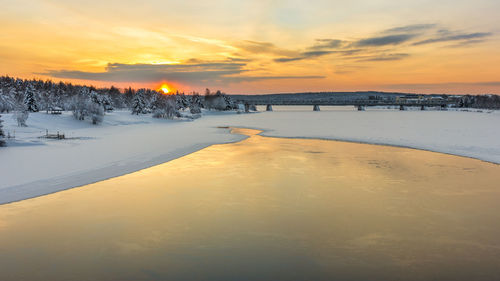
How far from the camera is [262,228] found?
1236cm

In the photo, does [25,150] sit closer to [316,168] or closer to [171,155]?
[171,155]

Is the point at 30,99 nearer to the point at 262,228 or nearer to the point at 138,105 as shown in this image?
the point at 138,105

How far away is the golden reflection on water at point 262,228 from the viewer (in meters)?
9.27

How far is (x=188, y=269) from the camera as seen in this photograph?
30.4 ft

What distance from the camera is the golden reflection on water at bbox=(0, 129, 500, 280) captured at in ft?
30.4

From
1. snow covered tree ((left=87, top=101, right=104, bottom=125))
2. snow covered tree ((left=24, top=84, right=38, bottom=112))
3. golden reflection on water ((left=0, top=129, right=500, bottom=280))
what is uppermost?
snow covered tree ((left=24, top=84, right=38, bottom=112))

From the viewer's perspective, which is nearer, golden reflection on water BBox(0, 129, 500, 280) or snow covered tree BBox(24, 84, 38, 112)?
golden reflection on water BBox(0, 129, 500, 280)

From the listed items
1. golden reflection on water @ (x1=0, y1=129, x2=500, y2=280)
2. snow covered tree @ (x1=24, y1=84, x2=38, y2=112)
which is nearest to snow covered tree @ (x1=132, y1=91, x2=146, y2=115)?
snow covered tree @ (x1=24, y1=84, x2=38, y2=112)

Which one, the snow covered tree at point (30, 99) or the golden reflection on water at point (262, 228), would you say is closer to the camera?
the golden reflection on water at point (262, 228)

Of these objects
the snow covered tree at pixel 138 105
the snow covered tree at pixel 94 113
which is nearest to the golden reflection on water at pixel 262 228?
the snow covered tree at pixel 94 113

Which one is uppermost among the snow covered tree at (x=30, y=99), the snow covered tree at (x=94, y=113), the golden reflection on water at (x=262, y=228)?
the snow covered tree at (x=30, y=99)

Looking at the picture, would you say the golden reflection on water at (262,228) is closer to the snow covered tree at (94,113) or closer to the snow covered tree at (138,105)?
the snow covered tree at (94,113)

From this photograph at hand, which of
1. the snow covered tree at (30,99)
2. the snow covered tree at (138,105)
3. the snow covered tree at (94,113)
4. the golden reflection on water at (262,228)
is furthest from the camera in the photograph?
the snow covered tree at (138,105)

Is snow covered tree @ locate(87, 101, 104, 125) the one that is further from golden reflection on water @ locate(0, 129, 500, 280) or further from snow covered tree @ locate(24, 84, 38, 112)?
golden reflection on water @ locate(0, 129, 500, 280)
